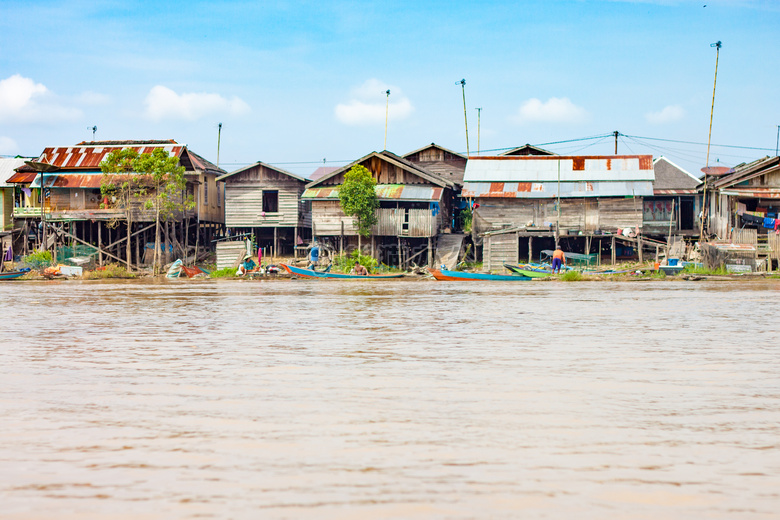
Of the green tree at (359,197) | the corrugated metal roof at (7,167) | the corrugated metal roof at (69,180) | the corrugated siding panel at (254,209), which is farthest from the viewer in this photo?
the corrugated metal roof at (7,167)

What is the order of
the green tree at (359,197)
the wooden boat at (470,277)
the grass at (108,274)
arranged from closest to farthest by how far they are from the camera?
the wooden boat at (470,277) < the grass at (108,274) < the green tree at (359,197)

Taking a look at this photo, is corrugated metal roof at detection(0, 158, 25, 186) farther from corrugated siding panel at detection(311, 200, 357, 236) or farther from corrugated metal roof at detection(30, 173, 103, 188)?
corrugated siding panel at detection(311, 200, 357, 236)

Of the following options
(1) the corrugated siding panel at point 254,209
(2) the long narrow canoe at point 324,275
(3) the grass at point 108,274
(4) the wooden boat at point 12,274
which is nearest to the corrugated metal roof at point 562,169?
Result: (2) the long narrow canoe at point 324,275

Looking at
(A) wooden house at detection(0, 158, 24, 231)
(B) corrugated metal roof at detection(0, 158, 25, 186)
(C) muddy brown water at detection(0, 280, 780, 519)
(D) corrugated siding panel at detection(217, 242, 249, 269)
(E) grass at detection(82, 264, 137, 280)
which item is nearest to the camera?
(C) muddy brown water at detection(0, 280, 780, 519)

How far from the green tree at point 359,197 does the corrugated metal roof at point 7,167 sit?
Answer: 19166 mm

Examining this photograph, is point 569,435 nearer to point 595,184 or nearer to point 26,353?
point 26,353

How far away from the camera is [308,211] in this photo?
38.7m

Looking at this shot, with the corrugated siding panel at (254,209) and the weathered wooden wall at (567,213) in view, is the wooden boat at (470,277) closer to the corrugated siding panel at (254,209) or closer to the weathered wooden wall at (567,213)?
the weathered wooden wall at (567,213)

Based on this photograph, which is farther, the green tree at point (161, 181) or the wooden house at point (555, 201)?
the wooden house at point (555, 201)

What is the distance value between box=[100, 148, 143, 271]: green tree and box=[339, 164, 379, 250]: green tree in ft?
31.6

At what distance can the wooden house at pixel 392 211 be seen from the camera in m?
34.2

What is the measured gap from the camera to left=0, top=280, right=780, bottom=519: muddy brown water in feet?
12.1

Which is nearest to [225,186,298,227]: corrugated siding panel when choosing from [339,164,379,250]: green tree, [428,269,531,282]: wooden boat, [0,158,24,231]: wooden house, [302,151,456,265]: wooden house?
[302,151,456,265]: wooden house

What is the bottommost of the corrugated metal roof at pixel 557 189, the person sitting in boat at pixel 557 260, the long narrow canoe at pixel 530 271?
the long narrow canoe at pixel 530 271
